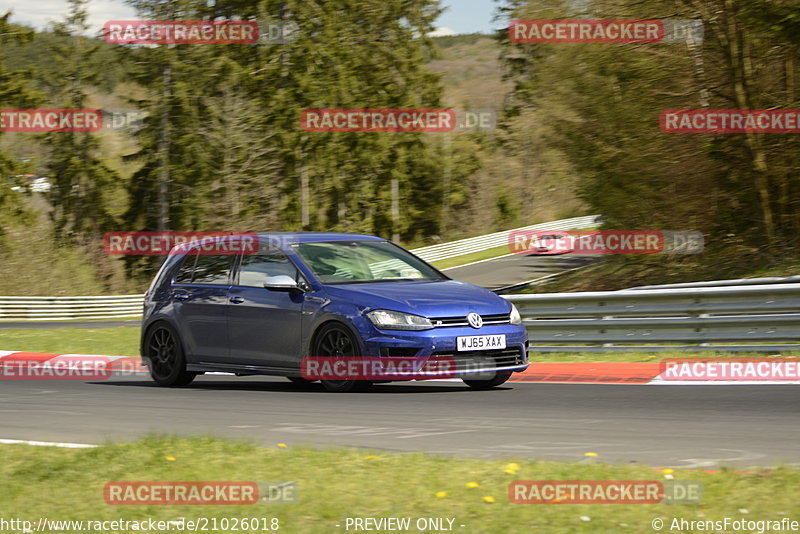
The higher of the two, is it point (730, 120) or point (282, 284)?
point (730, 120)

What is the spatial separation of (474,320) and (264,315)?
235 centimetres

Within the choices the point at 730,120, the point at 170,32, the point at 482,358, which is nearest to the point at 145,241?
the point at 170,32

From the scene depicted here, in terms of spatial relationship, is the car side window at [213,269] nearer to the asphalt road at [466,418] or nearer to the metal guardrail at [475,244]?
the asphalt road at [466,418]

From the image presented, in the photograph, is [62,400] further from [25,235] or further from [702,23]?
[25,235]

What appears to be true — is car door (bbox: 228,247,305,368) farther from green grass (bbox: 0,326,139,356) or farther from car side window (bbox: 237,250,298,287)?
green grass (bbox: 0,326,139,356)

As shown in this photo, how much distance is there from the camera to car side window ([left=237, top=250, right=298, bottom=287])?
11930 millimetres

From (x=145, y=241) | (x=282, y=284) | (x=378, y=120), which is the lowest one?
(x=282, y=284)

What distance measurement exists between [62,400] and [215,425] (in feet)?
10.9

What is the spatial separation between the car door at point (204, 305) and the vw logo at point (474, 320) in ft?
9.52

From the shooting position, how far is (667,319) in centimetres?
1412

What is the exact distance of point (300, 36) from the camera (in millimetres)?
60906

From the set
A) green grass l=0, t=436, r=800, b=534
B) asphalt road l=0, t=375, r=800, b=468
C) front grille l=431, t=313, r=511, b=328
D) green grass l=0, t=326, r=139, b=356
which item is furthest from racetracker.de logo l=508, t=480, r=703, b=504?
green grass l=0, t=326, r=139, b=356

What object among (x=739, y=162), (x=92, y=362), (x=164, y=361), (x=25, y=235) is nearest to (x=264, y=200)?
(x=25, y=235)

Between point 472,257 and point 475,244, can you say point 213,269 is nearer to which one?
point 472,257
